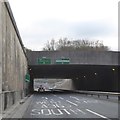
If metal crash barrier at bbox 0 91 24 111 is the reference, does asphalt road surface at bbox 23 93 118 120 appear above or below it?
below

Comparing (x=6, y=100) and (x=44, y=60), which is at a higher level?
(x=44, y=60)

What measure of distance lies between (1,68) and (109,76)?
59.8 m

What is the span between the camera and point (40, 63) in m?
64.0

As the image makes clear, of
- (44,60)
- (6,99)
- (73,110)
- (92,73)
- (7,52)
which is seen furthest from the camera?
(92,73)

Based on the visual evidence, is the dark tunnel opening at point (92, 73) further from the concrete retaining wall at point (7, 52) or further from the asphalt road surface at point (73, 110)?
the concrete retaining wall at point (7, 52)

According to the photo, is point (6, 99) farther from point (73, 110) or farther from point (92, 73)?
point (92, 73)

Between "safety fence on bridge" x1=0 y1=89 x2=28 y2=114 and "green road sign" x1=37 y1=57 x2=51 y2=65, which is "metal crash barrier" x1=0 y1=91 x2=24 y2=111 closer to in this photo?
"safety fence on bridge" x1=0 y1=89 x2=28 y2=114

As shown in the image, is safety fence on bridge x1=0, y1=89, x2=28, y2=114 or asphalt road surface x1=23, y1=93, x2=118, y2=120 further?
asphalt road surface x1=23, y1=93, x2=118, y2=120

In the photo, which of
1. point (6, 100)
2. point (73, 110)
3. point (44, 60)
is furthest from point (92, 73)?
point (6, 100)

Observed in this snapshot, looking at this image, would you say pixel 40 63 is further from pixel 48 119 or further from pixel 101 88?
pixel 48 119

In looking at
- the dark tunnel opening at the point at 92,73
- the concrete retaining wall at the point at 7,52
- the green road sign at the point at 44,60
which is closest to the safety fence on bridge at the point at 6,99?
the concrete retaining wall at the point at 7,52

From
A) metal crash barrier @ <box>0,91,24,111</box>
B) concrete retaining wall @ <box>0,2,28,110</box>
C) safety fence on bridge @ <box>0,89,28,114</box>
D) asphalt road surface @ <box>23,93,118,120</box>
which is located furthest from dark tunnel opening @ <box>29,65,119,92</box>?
metal crash barrier @ <box>0,91,24,111</box>

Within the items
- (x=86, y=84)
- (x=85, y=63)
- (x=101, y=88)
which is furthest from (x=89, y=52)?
(x=86, y=84)

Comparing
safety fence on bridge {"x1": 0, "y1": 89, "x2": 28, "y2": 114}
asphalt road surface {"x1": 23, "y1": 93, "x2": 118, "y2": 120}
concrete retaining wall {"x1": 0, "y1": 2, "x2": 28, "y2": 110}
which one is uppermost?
concrete retaining wall {"x1": 0, "y1": 2, "x2": 28, "y2": 110}
